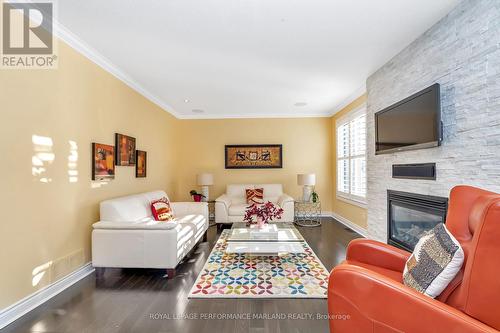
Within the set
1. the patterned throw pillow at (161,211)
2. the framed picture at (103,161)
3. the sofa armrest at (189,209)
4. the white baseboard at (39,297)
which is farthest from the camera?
the sofa armrest at (189,209)

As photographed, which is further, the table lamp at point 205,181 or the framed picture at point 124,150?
the table lamp at point 205,181

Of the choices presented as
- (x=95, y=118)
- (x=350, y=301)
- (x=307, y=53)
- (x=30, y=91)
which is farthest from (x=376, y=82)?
(x=30, y=91)

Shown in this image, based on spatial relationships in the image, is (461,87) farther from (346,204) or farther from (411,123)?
(346,204)

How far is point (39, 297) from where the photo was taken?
2.18 m

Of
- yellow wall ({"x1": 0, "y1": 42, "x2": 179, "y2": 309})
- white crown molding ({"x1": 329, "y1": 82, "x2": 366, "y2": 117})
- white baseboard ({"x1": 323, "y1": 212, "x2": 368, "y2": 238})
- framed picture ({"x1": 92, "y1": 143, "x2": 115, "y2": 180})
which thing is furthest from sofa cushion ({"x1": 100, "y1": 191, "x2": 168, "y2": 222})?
white crown molding ({"x1": 329, "y1": 82, "x2": 366, "y2": 117})

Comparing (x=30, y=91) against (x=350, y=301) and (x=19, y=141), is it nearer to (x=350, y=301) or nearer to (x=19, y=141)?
(x=19, y=141)

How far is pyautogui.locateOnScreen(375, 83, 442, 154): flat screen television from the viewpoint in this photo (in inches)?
90.0

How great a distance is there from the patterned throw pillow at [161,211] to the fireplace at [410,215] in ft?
10.2

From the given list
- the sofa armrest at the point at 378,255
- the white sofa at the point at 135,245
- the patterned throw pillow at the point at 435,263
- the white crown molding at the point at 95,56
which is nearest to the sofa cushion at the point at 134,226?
the white sofa at the point at 135,245

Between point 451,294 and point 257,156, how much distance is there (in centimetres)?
480

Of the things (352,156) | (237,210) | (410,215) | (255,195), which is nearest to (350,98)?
(352,156)

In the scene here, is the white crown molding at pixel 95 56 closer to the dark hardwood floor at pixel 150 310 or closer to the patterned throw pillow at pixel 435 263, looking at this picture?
the dark hardwood floor at pixel 150 310

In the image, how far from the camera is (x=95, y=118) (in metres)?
3.00

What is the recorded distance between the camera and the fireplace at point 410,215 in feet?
7.89
